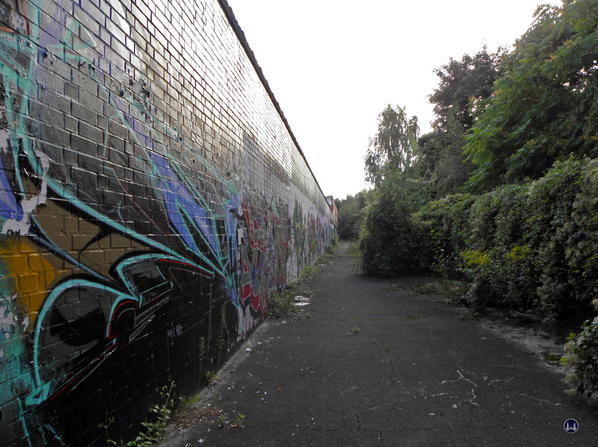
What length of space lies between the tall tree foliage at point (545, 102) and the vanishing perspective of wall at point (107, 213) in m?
9.40

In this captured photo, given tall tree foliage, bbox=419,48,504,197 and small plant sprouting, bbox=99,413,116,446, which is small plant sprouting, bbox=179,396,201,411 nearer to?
small plant sprouting, bbox=99,413,116,446

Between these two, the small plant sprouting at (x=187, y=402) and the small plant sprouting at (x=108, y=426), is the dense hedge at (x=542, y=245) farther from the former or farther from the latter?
the small plant sprouting at (x=108, y=426)

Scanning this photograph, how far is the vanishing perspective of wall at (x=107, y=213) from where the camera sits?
1.52 m

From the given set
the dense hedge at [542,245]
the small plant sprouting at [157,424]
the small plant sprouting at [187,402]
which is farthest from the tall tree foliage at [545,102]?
the small plant sprouting at [157,424]

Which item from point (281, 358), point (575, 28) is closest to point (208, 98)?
point (281, 358)

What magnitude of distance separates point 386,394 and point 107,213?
295 centimetres

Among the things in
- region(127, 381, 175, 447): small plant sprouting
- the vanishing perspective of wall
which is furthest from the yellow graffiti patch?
region(127, 381, 175, 447): small plant sprouting

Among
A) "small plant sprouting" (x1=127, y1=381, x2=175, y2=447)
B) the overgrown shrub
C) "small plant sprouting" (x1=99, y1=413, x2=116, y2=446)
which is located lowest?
"small plant sprouting" (x1=127, y1=381, x2=175, y2=447)

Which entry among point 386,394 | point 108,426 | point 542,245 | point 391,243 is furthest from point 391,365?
point 391,243

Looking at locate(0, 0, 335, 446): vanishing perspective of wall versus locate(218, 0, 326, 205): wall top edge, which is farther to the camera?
locate(218, 0, 326, 205): wall top edge

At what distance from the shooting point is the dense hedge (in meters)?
4.16

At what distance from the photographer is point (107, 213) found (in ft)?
6.91

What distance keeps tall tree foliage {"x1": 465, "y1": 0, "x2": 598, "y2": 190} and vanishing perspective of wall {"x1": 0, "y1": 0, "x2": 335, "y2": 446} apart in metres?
9.40

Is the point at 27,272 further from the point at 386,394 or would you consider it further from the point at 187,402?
the point at 386,394
